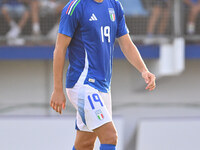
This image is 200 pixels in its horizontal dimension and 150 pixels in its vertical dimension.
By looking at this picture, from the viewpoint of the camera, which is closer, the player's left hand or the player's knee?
the player's left hand

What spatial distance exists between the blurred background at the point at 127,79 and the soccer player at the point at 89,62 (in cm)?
301

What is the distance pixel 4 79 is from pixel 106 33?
194 inches

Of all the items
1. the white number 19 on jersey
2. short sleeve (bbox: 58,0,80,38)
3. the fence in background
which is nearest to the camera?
short sleeve (bbox: 58,0,80,38)

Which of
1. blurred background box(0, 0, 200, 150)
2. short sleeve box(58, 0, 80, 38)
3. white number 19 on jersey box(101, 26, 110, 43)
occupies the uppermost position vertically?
short sleeve box(58, 0, 80, 38)

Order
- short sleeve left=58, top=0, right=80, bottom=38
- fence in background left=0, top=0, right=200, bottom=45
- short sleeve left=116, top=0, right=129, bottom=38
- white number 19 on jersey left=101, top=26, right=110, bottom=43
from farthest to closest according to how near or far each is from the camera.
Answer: fence in background left=0, top=0, right=200, bottom=45 → short sleeve left=116, top=0, right=129, bottom=38 → white number 19 on jersey left=101, top=26, right=110, bottom=43 → short sleeve left=58, top=0, right=80, bottom=38

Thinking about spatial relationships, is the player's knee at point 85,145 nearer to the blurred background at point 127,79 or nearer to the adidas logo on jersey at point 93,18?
the adidas logo on jersey at point 93,18

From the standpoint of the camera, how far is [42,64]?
8.21 meters

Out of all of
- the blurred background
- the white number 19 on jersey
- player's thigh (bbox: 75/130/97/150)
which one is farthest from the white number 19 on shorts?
the blurred background

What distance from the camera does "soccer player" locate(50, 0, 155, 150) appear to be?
360 centimetres

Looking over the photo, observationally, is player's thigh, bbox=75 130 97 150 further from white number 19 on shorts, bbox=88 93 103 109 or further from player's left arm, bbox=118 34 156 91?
player's left arm, bbox=118 34 156 91

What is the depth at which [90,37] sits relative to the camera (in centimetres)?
367

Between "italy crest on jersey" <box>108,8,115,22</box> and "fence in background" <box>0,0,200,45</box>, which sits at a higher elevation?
"italy crest on jersey" <box>108,8,115,22</box>

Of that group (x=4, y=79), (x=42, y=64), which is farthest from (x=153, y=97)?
(x=4, y=79)

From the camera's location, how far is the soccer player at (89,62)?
3604 mm
